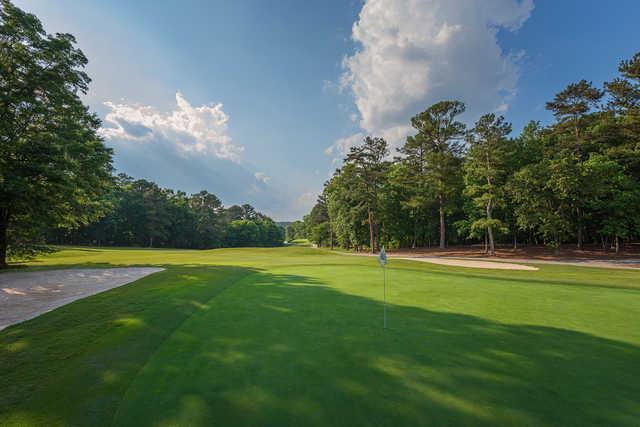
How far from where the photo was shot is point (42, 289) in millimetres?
8695

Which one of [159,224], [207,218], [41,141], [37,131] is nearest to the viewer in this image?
[41,141]

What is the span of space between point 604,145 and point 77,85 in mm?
48223

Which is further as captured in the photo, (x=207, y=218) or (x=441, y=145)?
(x=207, y=218)

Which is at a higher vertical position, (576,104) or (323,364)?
(576,104)

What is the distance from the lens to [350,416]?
89.1 inches

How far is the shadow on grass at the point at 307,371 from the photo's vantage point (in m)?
2.35

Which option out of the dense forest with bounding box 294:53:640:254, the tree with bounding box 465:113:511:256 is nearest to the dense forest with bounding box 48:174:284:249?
the dense forest with bounding box 294:53:640:254

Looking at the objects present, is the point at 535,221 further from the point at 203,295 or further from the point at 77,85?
the point at 77,85

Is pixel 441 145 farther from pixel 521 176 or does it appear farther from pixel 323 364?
pixel 323 364

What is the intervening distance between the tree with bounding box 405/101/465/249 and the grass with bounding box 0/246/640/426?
27.0 meters

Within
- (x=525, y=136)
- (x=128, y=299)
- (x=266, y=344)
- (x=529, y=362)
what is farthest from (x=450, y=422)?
(x=525, y=136)

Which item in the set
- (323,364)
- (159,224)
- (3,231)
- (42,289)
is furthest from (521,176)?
(159,224)

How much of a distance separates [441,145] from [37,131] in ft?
121

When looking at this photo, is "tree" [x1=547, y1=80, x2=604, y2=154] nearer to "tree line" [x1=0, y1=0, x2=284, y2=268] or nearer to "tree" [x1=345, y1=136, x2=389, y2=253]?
"tree" [x1=345, y1=136, x2=389, y2=253]
